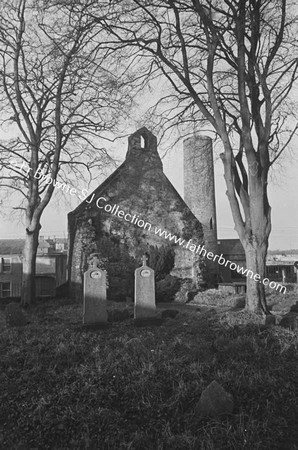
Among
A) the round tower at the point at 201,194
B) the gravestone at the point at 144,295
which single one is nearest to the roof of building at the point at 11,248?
the round tower at the point at 201,194

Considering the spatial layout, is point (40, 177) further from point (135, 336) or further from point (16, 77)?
point (135, 336)

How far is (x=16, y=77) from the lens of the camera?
48.3 ft

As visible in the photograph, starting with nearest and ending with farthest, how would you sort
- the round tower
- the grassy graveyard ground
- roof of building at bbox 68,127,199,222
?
1. the grassy graveyard ground
2. roof of building at bbox 68,127,199,222
3. the round tower

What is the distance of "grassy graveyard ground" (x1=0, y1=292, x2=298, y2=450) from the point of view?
3.78 meters

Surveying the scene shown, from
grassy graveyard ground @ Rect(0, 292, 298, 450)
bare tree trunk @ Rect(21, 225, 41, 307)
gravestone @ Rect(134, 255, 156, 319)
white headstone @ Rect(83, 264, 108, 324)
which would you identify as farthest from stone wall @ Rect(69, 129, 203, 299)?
grassy graveyard ground @ Rect(0, 292, 298, 450)

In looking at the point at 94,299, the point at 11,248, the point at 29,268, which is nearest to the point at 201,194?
the point at 29,268

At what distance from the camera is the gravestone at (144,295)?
32.8 ft

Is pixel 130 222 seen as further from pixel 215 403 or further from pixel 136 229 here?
pixel 215 403

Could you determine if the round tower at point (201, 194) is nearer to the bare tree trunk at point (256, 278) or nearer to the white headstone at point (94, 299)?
the bare tree trunk at point (256, 278)

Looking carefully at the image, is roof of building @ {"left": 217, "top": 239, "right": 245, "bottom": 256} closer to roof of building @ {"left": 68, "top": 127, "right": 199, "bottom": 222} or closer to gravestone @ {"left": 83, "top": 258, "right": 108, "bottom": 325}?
roof of building @ {"left": 68, "top": 127, "right": 199, "bottom": 222}

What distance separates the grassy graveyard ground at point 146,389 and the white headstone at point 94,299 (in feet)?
4.72

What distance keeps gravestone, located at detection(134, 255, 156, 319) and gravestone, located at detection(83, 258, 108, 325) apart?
959mm

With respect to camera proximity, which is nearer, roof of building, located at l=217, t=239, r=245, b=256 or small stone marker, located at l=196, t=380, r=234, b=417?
small stone marker, located at l=196, t=380, r=234, b=417

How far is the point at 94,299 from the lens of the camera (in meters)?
9.51
